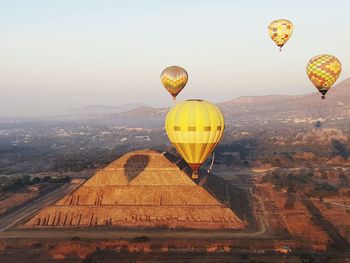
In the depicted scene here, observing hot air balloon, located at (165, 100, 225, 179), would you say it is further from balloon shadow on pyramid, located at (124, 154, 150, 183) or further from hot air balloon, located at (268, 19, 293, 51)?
hot air balloon, located at (268, 19, 293, 51)

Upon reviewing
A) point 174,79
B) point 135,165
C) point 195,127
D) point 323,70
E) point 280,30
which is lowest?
point 135,165

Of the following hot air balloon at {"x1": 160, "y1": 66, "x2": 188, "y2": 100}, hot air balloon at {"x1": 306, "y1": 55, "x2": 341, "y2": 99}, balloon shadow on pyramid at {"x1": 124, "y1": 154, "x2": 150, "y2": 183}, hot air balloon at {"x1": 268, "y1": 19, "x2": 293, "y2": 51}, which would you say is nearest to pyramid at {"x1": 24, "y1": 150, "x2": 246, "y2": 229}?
balloon shadow on pyramid at {"x1": 124, "y1": 154, "x2": 150, "y2": 183}

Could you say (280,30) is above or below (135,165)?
above

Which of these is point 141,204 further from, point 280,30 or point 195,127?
point 280,30

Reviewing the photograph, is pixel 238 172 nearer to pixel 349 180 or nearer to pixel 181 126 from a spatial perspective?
pixel 349 180

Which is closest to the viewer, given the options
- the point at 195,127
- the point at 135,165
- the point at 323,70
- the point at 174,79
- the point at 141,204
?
the point at 195,127

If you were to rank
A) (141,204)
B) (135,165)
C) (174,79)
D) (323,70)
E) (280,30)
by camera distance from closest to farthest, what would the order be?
(323,70) → (141,204) → (280,30) → (135,165) → (174,79)

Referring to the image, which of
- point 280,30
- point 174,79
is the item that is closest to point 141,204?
point 174,79
